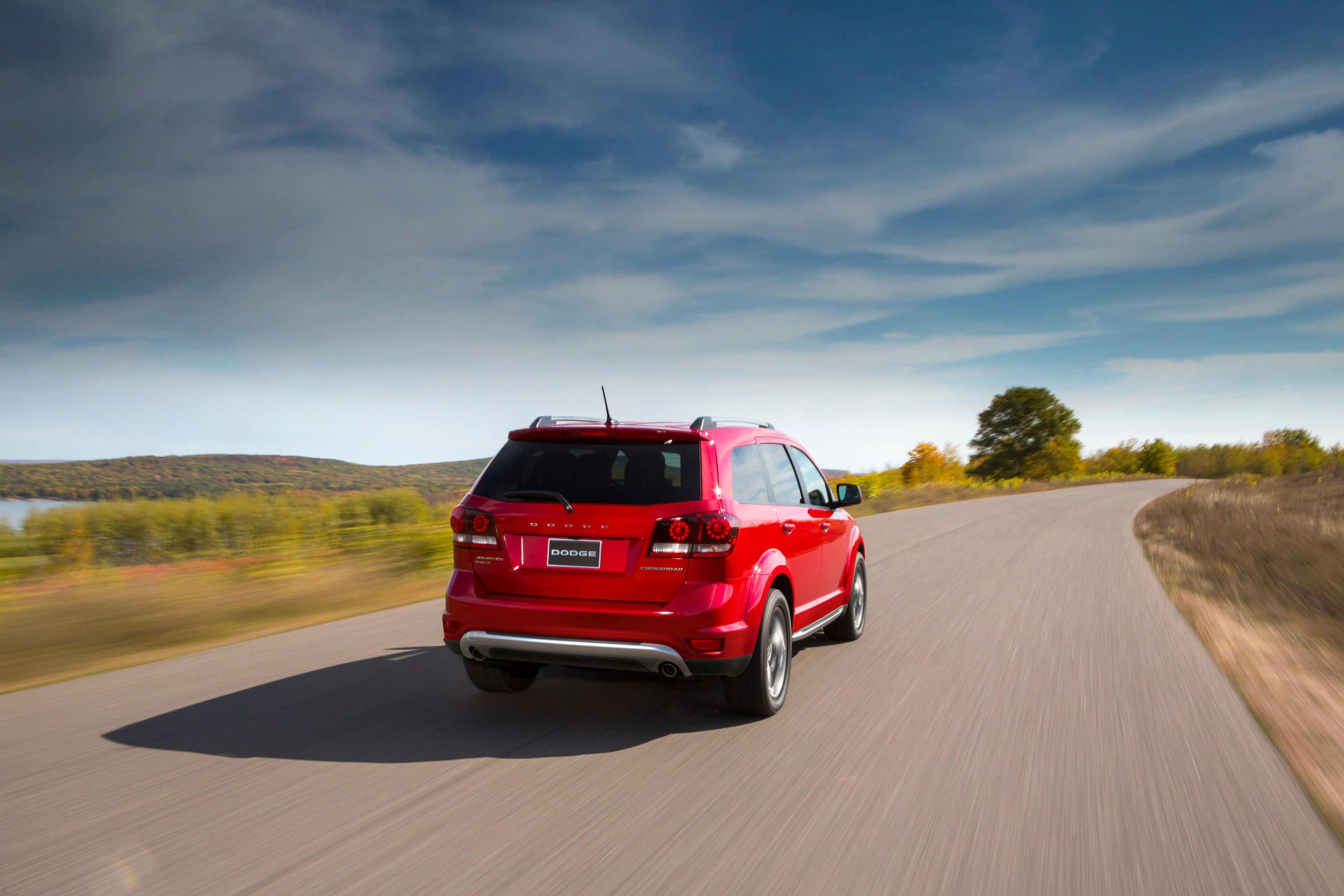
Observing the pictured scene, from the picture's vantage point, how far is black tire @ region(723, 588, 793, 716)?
16.6 ft

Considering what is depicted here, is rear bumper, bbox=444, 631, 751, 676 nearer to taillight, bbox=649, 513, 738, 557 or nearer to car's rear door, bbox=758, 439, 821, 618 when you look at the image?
taillight, bbox=649, 513, 738, 557

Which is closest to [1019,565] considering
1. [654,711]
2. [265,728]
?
[654,711]

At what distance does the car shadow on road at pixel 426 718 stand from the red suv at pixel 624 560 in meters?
0.32

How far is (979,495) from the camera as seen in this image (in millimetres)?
42500

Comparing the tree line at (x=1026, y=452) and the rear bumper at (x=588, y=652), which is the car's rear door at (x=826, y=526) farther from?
the tree line at (x=1026, y=452)

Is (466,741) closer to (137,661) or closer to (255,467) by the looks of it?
(137,661)

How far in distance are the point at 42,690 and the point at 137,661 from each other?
98cm

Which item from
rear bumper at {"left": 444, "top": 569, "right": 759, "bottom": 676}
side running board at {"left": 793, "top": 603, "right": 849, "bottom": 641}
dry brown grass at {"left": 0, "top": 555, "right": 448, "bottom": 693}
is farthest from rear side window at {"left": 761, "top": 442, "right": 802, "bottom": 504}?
dry brown grass at {"left": 0, "top": 555, "right": 448, "bottom": 693}

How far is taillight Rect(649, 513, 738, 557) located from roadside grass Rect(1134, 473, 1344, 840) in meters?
2.87

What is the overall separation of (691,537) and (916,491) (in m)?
38.8

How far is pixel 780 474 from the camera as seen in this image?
20.3 feet

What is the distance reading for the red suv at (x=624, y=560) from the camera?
476cm

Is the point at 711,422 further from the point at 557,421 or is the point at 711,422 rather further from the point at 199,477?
the point at 199,477

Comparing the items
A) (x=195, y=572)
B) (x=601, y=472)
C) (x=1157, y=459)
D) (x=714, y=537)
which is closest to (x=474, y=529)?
(x=601, y=472)
